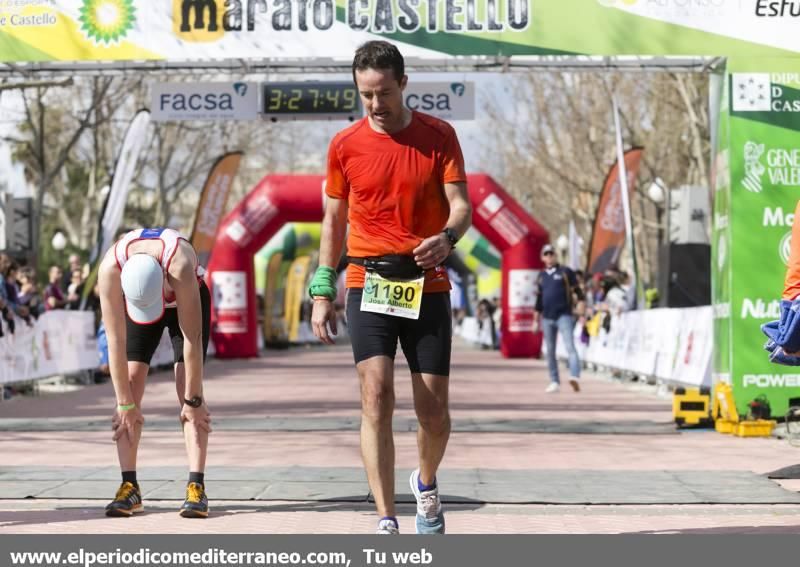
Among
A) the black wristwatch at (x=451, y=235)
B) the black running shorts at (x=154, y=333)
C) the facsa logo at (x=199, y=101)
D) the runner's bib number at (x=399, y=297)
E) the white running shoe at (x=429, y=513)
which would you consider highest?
the facsa logo at (x=199, y=101)

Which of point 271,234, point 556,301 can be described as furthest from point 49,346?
point 271,234

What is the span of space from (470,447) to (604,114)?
30.2 m

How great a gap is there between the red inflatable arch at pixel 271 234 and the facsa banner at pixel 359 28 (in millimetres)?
20563

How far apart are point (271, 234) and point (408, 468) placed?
2530 cm

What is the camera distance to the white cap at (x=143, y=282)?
24.8 ft

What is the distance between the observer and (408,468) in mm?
10469

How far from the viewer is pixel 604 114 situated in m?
41.4

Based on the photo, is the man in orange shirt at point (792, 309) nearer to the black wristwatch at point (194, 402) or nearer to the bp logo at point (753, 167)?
the black wristwatch at point (194, 402)

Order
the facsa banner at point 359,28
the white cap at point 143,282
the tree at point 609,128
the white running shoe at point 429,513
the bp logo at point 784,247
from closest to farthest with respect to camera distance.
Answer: the white running shoe at point 429,513 → the white cap at point 143,282 → the bp logo at point 784,247 → the facsa banner at point 359,28 → the tree at point 609,128

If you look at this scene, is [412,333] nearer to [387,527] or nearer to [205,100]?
[387,527]

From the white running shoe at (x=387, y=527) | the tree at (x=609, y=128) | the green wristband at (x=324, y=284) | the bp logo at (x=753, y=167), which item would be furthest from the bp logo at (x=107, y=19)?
the tree at (x=609, y=128)

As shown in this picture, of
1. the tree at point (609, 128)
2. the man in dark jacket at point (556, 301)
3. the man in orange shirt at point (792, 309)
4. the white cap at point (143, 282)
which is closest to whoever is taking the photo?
the man in orange shirt at point (792, 309)
